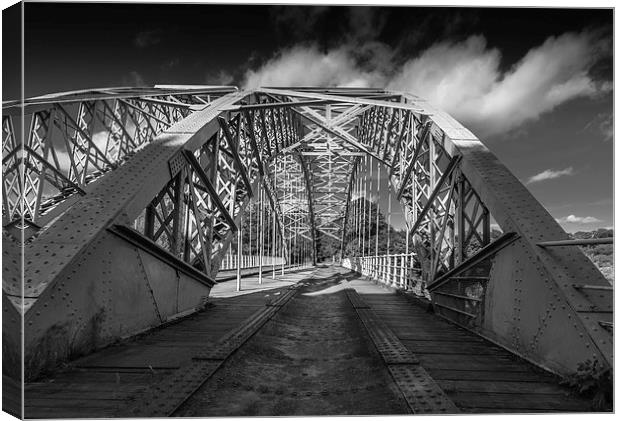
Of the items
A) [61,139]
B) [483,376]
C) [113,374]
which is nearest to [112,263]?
[113,374]

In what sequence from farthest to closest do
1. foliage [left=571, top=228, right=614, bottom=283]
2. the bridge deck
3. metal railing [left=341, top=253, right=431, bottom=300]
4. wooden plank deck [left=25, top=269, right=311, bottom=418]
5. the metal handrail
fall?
metal railing [left=341, top=253, right=431, bottom=300]
foliage [left=571, top=228, right=614, bottom=283]
the metal handrail
the bridge deck
wooden plank deck [left=25, top=269, right=311, bottom=418]

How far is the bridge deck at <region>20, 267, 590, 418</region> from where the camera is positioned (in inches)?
122

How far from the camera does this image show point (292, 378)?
4.02 m

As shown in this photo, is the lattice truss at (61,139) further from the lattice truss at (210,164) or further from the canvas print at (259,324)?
the canvas print at (259,324)

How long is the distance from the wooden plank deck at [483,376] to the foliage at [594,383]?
2.9 inches

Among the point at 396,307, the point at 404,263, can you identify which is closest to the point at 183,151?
the point at 396,307

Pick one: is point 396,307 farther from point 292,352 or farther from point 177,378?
point 177,378

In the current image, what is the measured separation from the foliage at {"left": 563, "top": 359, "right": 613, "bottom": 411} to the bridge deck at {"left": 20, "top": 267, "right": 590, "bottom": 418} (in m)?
0.10

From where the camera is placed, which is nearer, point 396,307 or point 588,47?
point 588,47

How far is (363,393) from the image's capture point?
136 inches

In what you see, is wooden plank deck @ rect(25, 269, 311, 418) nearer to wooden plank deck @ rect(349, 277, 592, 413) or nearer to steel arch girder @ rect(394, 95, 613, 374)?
wooden plank deck @ rect(349, 277, 592, 413)

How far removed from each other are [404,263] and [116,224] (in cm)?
1015

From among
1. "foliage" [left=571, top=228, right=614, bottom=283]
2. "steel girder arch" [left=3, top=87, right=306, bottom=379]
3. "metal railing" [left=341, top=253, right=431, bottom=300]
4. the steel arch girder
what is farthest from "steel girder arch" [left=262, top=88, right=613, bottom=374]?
"steel girder arch" [left=3, top=87, right=306, bottom=379]

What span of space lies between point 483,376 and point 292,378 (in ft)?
5.87
